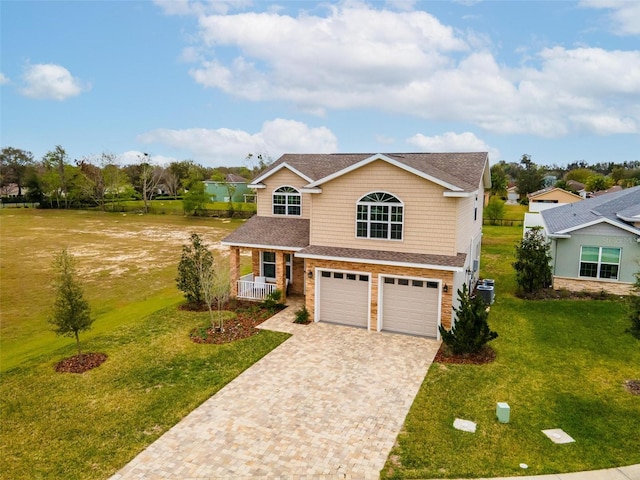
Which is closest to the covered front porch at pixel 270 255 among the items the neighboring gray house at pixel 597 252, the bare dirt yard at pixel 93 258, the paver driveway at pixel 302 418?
the bare dirt yard at pixel 93 258

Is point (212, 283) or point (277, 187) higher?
point (277, 187)

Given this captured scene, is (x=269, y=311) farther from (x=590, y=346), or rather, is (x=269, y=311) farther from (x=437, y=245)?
(x=590, y=346)

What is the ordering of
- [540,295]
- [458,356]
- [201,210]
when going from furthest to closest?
[201,210], [540,295], [458,356]

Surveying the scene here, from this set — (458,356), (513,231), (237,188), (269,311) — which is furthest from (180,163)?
(458,356)

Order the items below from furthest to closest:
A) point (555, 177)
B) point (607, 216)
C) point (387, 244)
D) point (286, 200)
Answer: point (555, 177), point (607, 216), point (286, 200), point (387, 244)

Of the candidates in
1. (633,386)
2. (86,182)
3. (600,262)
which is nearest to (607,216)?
(600,262)

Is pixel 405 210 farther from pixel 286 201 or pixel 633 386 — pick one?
pixel 633 386

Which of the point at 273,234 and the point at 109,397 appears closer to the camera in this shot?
the point at 109,397
